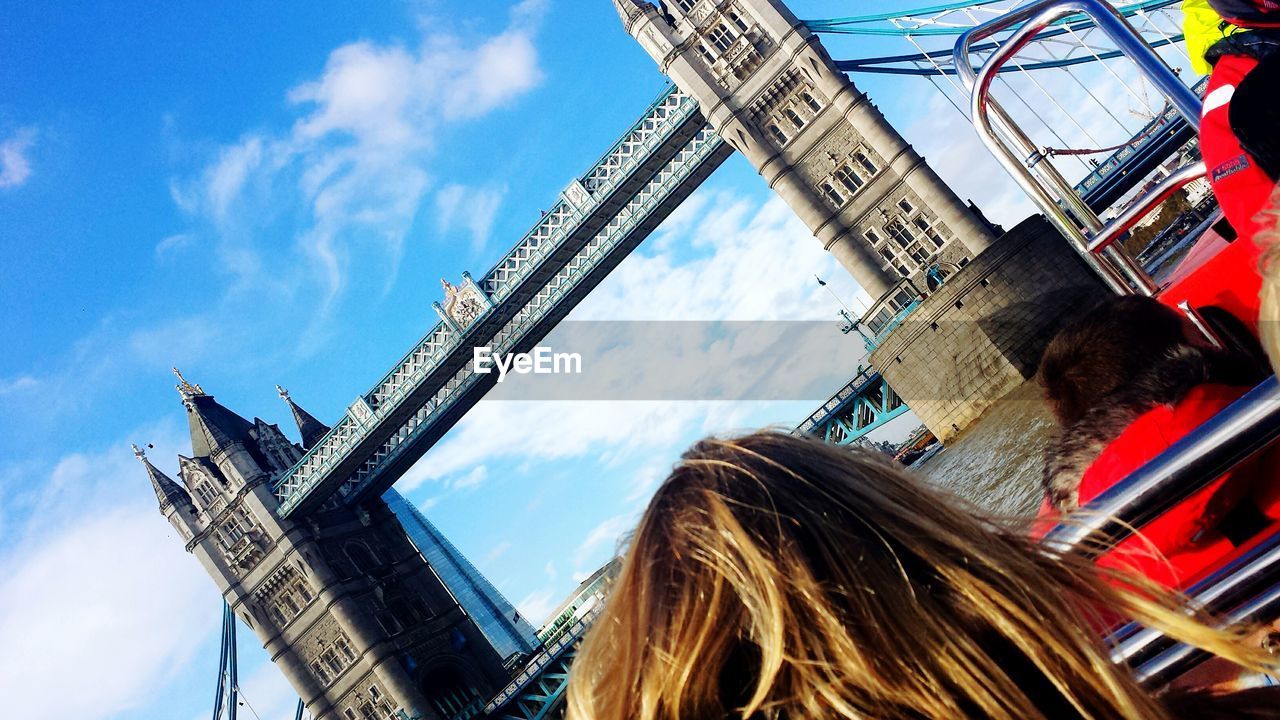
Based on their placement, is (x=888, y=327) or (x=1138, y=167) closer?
(x=1138, y=167)

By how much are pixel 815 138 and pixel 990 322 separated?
6.93 metres

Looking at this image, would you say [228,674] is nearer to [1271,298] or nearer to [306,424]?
[306,424]

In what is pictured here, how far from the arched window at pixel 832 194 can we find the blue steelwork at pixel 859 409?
4.34 meters

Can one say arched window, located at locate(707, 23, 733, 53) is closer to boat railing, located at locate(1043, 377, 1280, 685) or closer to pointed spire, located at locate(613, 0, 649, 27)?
pointed spire, located at locate(613, 0, 649, 27)

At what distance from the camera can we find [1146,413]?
2.02m

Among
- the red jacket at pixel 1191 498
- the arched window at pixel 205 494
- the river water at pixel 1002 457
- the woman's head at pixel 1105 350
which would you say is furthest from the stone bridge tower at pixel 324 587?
the red jacket at pixel 1191 498

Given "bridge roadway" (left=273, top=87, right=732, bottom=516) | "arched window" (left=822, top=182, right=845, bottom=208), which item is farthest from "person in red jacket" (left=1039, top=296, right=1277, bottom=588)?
"bridge roadway" (left=273, top=87, right=732, bottom=516)

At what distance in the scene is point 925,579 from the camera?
105 cm

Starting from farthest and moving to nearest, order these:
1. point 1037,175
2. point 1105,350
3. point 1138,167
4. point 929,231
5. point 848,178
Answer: point 848,178 → point 929,231 → point 1138,167 → point 1037,175 → point 1105,350

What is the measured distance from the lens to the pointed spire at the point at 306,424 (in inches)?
1254

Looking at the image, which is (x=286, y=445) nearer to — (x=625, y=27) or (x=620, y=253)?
(x=620, y=253)

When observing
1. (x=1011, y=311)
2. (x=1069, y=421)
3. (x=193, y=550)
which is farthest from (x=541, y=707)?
(x=1069, y=421)

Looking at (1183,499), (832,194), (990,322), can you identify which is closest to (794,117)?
(832,194)

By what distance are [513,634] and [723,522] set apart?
32.6 metres
